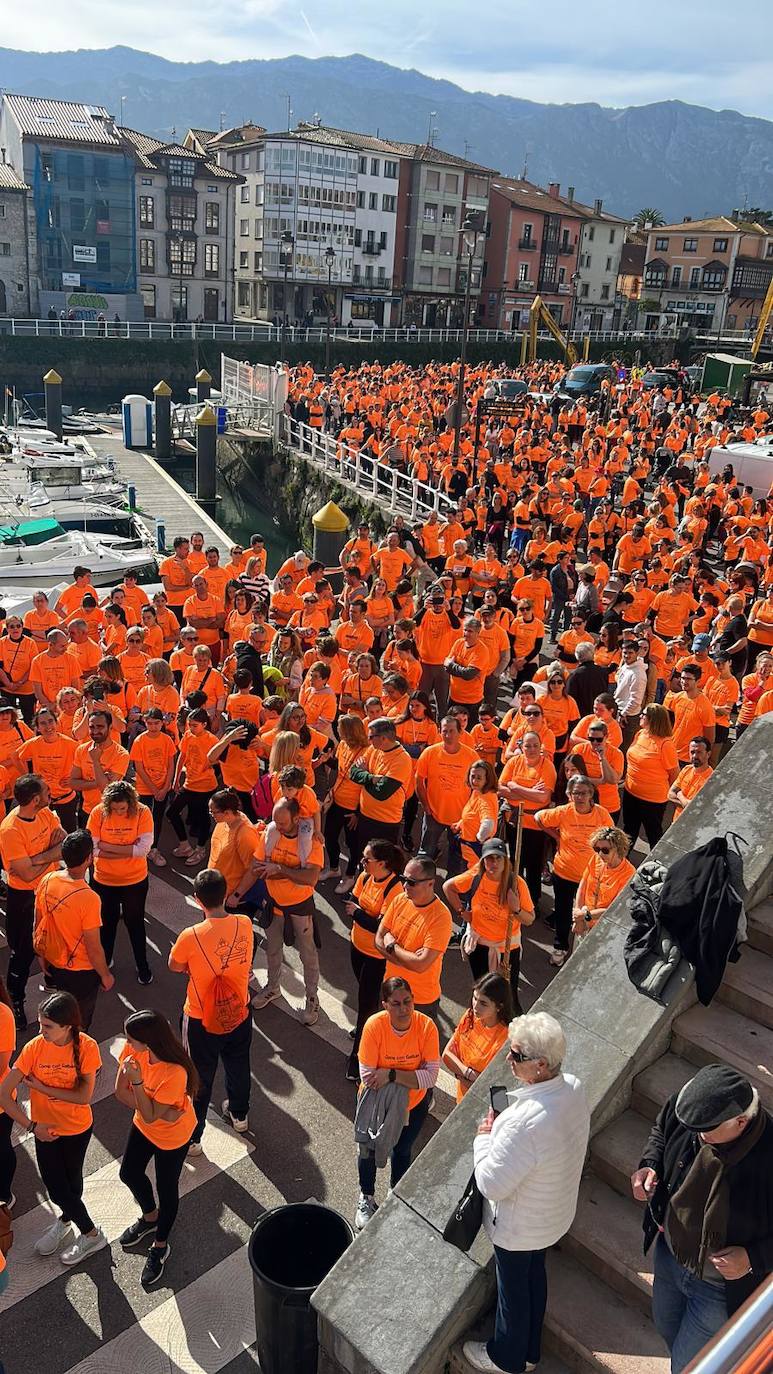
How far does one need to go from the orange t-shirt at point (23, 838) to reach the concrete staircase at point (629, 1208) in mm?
3599

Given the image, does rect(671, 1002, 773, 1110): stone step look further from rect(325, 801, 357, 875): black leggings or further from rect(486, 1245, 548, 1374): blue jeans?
rect(325, 801, 357, 875): black leggings

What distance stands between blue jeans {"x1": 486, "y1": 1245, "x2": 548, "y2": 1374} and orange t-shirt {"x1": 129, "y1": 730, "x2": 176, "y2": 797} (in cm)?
476

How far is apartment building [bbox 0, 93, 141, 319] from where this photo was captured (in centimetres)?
5594

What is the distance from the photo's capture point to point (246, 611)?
10.4 meters

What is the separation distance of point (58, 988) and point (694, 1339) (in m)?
3.67

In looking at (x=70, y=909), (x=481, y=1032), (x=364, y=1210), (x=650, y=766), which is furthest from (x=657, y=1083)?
(x=650, y=766)

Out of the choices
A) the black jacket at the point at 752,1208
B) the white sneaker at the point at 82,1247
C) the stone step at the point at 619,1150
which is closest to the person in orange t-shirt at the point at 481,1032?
the stone step at the point at 619,1150

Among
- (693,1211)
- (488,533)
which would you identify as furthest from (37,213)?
(693,1211)

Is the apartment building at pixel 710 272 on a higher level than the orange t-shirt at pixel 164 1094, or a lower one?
higher

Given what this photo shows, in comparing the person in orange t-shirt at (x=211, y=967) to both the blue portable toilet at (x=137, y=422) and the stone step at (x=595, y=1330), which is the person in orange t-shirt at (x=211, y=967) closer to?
the stone step at (x=595, y=1330)

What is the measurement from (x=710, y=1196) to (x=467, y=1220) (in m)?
1.09

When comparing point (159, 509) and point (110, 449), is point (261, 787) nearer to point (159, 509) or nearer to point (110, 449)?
point (159, 509)

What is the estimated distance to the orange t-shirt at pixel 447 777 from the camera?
714 centimetres

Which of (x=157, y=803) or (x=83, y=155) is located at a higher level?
(x=83, y=155)
